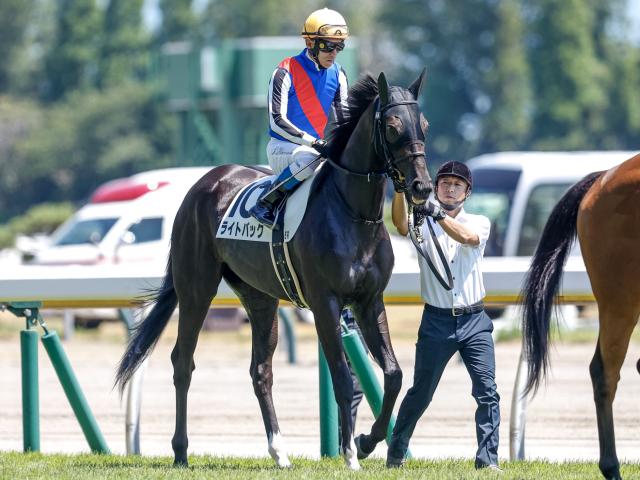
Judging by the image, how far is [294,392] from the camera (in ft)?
41.2

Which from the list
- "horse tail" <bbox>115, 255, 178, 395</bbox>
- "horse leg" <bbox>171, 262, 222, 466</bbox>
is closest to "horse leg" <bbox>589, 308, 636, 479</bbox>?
"horse leg" <bbox>171, 262, 222, 466</bbox>

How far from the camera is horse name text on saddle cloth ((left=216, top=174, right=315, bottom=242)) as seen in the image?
24.0 ft

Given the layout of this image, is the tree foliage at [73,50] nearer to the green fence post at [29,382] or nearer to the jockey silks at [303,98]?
the green fence post at [29,382]

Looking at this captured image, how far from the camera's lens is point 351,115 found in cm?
724

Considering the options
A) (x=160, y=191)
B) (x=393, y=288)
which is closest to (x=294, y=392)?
(x=393, y=288)

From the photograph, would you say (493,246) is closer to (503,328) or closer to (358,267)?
(503,328)

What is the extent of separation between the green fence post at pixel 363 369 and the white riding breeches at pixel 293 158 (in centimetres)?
114

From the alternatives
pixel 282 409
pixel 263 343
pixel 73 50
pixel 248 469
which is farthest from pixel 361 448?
pixel 73 50

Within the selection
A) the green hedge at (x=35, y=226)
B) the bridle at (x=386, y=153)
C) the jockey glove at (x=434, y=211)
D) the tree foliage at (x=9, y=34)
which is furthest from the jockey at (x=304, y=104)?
the tree foliage at (x=9, y=34)

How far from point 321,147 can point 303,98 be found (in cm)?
38

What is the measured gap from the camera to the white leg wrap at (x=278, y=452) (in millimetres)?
7527

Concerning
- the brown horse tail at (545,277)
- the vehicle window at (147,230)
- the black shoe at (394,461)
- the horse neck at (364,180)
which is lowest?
the vehicle window at (147,230)

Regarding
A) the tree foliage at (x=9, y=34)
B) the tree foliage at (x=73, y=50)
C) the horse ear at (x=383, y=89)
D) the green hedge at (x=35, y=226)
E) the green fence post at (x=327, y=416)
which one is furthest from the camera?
the tree foliage at (x=9, y=34)

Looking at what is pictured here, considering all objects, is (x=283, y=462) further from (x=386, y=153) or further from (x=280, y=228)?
(x=386, y=153)
